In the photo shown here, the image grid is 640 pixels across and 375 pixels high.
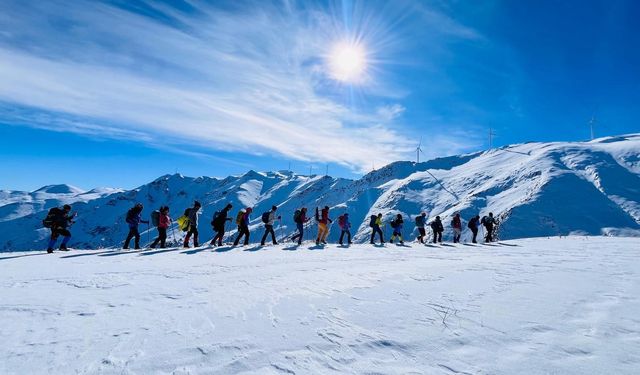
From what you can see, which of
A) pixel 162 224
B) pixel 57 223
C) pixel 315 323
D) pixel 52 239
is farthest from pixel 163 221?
pixel 315 323

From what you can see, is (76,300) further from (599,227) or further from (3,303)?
(599,227)

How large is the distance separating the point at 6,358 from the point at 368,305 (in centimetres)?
475

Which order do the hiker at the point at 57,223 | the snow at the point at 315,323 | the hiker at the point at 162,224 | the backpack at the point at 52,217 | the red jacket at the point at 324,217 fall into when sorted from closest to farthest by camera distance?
the snow at the point at 315,323 < the hiker at the point at 57,223 < the backpack at the point at 52,217 < the hiker at the point at 162,224 < the red jacket at the point at 324,217

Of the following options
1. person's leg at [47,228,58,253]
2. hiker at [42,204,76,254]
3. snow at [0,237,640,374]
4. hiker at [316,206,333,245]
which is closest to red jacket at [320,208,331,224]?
hiker at [316,206,333,245]

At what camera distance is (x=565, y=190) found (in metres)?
103

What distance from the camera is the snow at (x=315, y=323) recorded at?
3.72 meters

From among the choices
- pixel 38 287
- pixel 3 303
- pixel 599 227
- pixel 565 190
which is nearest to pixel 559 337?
pixel 3 303

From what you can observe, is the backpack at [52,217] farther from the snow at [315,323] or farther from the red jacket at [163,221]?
the snow at [315,323]

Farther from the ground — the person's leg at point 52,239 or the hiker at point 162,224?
the hiker at point 162,224

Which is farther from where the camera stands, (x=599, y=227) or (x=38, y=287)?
(x=599, y=227)

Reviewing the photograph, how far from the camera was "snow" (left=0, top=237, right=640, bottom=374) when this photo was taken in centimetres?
372

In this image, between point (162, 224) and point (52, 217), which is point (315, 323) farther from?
point (52, 217)

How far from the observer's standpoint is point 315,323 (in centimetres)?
500

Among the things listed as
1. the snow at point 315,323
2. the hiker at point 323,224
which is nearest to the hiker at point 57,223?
the snow at point 315,323
